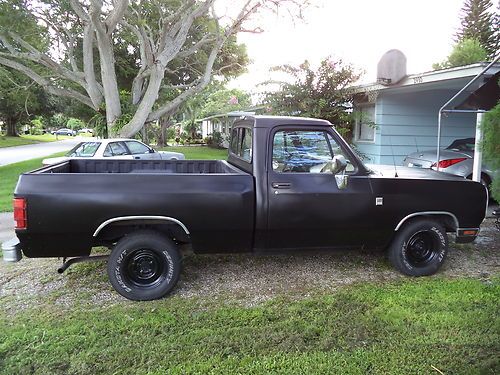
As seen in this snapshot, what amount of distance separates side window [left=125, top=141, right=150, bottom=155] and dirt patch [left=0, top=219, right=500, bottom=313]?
797 centimetres

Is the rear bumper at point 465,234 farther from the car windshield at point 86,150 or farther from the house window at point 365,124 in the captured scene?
the car windshield at point 86,150

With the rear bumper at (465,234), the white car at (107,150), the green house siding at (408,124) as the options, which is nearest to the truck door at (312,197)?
the rear bumper at (465,234)

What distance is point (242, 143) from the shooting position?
198 inches

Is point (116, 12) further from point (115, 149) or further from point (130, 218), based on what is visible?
point (130, 218)

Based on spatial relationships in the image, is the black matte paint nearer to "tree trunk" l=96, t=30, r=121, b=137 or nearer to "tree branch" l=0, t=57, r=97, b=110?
"tree trunk" l=96, t=30, r=121, b=137

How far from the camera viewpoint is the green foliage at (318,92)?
39.2ft

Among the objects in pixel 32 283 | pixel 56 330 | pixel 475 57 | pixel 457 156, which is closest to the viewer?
pixel 56 330

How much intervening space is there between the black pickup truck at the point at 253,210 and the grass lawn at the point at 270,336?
527 millimetres

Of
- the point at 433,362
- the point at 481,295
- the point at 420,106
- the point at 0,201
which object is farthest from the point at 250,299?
the point at 420,106

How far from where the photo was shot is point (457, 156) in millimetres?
8602

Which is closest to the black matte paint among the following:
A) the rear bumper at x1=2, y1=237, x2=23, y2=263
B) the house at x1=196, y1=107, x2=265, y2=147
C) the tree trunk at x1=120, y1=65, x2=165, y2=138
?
the rear bumper at x1=2, y1=237, x2=23, y2=263

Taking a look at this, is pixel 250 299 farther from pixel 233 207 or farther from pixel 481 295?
pixel 481 295

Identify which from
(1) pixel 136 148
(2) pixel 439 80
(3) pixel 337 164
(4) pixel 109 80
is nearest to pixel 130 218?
(3) pixel 337 164

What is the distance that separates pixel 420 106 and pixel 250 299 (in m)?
9.95
